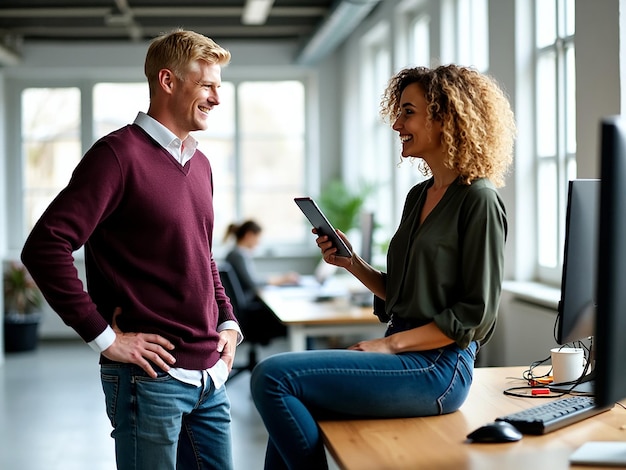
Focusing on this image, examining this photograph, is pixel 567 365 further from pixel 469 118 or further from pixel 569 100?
pixel 569 100

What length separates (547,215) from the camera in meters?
4.96

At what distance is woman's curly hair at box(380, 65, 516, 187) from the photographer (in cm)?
224

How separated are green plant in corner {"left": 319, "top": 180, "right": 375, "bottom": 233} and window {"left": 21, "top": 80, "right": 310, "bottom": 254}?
1.34 meters

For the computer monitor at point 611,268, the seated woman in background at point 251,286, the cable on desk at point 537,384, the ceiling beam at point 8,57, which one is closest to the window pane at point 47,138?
the ceiling beam at point 8,57

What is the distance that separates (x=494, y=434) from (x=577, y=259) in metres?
0.60

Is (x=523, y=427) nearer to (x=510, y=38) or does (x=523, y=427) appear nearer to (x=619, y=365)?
(x=619, y=365)

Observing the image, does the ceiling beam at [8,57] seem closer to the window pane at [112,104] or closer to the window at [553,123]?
the window pane at [112,104]

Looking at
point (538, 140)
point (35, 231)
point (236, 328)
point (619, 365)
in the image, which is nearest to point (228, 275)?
point (538, 140)

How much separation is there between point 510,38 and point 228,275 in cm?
259

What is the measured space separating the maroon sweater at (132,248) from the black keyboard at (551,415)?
80 centimetres

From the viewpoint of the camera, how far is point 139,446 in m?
2.16

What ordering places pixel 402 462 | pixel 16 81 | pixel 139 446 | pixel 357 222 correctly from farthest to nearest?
1. pixel 16 81
2. pixel 357 222
3. pixel 139 446
4. pixel 402 462

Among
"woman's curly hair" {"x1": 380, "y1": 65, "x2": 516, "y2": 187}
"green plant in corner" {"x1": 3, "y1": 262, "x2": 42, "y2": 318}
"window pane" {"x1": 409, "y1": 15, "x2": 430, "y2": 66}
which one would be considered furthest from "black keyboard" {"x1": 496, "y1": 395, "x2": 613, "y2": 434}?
"green plant in corner" {"x1": 3, "y1": 262, "x2": 42, "y2": 318}

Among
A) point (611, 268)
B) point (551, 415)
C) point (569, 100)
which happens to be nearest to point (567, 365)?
point (551, 415)
